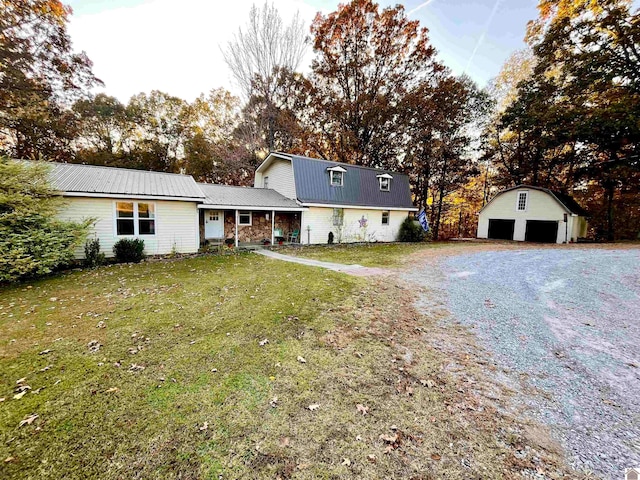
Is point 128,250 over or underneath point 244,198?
underneath

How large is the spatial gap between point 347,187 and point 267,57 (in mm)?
13061

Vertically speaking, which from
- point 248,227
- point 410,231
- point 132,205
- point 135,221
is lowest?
point 410,231

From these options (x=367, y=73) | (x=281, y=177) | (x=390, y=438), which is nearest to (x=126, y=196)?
(x=281, y=177)

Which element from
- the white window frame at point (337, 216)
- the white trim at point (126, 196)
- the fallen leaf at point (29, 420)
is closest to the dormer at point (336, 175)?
the white window frame at point (337, 216)

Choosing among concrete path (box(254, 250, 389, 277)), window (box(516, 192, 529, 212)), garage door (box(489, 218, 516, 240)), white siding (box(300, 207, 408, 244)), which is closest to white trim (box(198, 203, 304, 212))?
white siding (box(300, 207, 408, 244))

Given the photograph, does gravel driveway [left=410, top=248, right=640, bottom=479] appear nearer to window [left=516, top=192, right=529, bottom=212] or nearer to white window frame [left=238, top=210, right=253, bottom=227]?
white window frame [left=238, top=210, right=253, bottom=227]

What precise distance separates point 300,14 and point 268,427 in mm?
26661

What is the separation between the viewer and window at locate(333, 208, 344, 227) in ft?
57.3

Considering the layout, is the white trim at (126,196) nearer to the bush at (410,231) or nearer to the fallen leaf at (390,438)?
the fallen leaf at (390,438)

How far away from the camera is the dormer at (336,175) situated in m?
17.6

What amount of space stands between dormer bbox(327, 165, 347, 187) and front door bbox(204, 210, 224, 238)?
24.1 ft

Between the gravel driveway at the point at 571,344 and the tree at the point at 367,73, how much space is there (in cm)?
1771

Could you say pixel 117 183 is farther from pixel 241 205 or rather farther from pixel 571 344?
pixel 571 344

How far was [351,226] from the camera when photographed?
18203 millimetres
